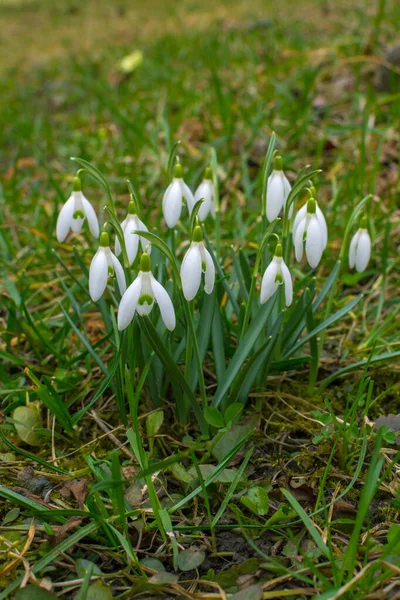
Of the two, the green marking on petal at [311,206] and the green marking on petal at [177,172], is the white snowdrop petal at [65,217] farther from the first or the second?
the green marking on petal at [311,206]

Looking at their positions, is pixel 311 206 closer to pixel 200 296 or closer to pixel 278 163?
pixel 278 163

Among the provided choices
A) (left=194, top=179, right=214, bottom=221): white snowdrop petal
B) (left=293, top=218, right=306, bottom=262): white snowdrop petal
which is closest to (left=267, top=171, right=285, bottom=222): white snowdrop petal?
(left=293, top=218, right=306, bottom=262): white snowdrop petal

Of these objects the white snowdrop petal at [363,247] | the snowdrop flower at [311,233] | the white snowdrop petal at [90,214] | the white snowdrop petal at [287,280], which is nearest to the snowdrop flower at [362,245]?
the white snowdrop petal at [363,247]

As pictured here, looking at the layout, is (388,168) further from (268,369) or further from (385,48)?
(268,369)

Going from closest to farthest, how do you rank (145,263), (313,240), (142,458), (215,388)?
(145,263), (142,458), (313,240), (215,388)

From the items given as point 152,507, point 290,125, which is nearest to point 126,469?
point 152,507

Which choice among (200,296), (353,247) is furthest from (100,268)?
(353,247)

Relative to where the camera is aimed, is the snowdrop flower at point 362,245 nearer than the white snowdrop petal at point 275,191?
No

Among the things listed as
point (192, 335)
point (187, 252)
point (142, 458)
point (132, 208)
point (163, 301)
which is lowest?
point (142, 458)
